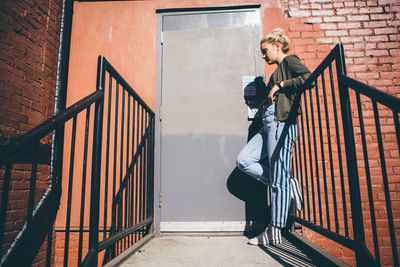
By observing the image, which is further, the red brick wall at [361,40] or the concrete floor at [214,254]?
the red brick wall at [361,40]

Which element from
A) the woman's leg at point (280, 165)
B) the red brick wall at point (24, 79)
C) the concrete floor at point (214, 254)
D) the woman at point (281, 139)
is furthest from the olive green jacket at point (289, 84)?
the red brick wall at point (24, 79)

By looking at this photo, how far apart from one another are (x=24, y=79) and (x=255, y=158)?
2479mm

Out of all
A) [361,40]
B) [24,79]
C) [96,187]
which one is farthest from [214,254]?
[361,40]

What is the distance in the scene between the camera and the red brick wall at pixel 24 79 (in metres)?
2.25

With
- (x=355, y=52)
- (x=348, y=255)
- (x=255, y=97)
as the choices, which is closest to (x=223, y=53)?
(x=255, y=97)

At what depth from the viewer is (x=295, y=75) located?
2018 mm

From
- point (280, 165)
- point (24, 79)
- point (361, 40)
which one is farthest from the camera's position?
point (361, 40)

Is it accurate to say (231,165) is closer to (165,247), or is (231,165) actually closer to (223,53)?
(165,247)

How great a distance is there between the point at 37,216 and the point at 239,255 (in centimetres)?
217

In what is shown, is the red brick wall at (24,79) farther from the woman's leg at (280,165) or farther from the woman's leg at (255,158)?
the woman's leg at (280,165)

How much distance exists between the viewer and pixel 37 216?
8.26ft

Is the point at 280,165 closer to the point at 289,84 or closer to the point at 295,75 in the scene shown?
the point at 289,84

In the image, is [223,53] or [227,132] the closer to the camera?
[227,132]

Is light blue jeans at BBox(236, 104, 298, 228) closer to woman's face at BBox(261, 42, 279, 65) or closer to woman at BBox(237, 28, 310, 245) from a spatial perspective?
woman at BBox(237, 28, 310, 245)
